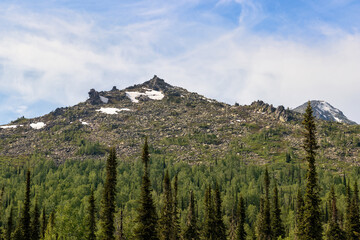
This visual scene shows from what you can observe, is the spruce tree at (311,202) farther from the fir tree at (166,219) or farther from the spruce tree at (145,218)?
the fir tree at (166,219)

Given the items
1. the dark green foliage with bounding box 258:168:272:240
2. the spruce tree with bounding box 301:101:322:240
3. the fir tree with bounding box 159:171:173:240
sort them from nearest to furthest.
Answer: the spruce tree with bounding box 301:101:322:240 < the fir tree with bounding box 159:171:173:240 < the dark green foliage with bounding box 258:168:272:240

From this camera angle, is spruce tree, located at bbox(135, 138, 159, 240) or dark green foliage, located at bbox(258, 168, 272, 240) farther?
dark green foliage, located at bbox(258, 168, 272, 240)

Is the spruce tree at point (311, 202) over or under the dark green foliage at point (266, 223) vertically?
over

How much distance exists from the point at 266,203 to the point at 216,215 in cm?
1544

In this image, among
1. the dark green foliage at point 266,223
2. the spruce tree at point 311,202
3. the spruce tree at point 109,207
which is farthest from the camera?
the dark green foliage at point 266,223

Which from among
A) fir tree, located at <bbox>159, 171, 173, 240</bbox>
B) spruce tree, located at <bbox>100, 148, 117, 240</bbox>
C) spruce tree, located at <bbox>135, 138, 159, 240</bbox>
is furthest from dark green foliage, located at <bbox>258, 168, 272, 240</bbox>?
spruce tree, located at <bbox>135, 138, 159, 240</bbox>

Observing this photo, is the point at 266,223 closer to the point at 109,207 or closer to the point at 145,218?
the point at 109,207

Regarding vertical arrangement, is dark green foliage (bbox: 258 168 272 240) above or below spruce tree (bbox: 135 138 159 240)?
below

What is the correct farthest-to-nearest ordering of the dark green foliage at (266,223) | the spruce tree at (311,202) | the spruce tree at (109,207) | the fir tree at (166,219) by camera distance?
the dark green foliage at (266,223), the fir tree at (166,219), the spruce tree at (109,207), the spruce tree at (311,202)

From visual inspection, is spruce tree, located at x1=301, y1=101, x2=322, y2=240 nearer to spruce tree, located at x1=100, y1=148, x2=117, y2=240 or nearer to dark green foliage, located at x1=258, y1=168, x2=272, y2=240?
spruce tree, located at x1=100, y1=148, x2=117, y2=240

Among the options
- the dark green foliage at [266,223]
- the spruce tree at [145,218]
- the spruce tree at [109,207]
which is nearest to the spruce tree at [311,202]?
the spruce tree at [145,218]

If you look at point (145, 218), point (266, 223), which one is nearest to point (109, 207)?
point (145, 218)

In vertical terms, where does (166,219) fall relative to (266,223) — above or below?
above

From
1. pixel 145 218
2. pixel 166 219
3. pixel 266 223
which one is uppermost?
pixel 145 218
